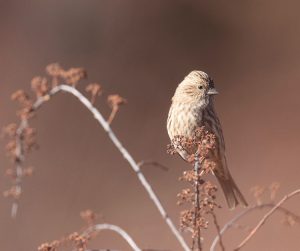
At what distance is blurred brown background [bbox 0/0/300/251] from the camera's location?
41.9 ft

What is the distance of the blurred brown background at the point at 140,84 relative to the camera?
41.9 feet

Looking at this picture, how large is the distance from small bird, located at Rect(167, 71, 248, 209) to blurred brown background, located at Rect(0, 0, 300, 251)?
674 centimetres

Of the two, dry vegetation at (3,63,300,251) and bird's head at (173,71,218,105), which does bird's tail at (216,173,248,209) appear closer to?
bird's head at (173,71,218,105)

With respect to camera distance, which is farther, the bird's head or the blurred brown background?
the blurred brown background

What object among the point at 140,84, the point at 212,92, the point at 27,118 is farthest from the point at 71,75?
the point at 140,84

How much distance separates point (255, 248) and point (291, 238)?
2.43 ft

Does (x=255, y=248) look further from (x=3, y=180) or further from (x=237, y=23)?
(x=237, y=23)

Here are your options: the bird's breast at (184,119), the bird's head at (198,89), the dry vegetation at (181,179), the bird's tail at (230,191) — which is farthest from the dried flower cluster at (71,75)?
the bird's tail at (230,191)

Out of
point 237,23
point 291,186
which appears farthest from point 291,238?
point 237,23

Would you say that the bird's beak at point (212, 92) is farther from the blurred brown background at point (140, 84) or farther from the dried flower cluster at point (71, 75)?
the blurred brown background at point (140, 84)

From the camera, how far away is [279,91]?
48.1ft

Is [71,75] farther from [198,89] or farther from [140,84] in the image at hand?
[140,84]

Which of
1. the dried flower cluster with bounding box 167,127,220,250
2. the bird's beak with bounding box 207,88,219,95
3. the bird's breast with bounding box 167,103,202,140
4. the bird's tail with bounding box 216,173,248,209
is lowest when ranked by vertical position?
the bird's tail with bounding box 216,173,248,209

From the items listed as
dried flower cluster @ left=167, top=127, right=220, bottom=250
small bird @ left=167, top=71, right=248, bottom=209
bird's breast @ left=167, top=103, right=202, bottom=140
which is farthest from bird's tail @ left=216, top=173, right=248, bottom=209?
dried flower cluster @ left=167, top=127, right=220, bottom=250
